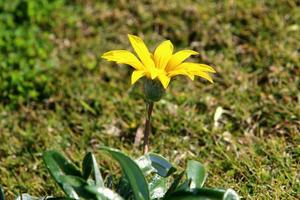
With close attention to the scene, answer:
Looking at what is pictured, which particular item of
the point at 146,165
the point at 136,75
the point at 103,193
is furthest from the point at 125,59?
the point at 103,193

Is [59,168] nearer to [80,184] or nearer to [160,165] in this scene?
[80,184]

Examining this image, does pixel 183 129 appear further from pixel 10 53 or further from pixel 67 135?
pixel 10 53

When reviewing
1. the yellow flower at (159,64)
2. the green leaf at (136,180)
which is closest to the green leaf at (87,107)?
the yellow flower at (159,64)

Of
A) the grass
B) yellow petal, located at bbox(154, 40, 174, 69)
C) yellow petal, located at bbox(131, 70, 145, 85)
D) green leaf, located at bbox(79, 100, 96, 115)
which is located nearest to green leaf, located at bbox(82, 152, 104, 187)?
yellow petal, located at bbox(131, 70, 145, 85)

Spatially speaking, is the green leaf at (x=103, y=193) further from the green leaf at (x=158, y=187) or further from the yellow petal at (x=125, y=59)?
the yellow petal at (x=125, y=59)

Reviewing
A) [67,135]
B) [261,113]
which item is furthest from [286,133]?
[67,135]

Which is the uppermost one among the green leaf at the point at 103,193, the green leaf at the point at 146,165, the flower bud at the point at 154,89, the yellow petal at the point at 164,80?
the yellow petal at the point at 164,80

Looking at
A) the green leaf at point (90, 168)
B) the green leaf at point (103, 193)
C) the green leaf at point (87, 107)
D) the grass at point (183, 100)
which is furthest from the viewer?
the green leaf at point (87, 107)
